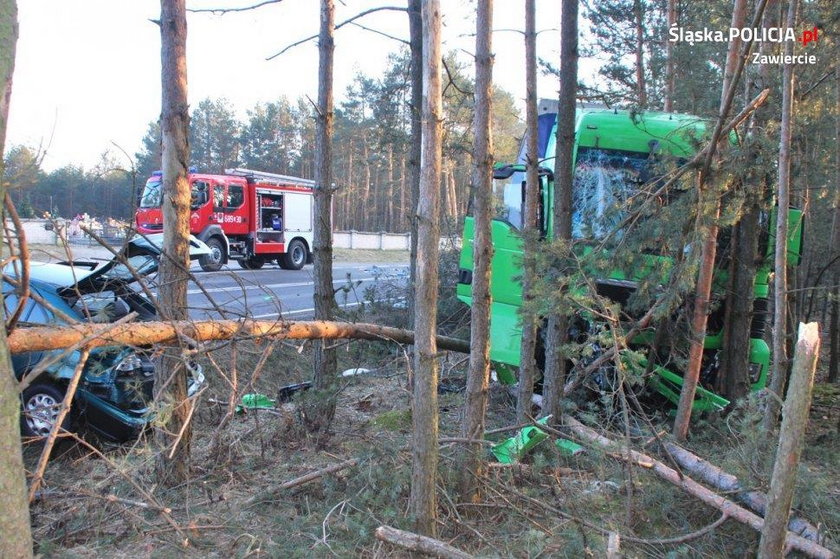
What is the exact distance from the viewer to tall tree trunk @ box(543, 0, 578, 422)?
6547 millimetres

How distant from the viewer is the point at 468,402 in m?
4.66

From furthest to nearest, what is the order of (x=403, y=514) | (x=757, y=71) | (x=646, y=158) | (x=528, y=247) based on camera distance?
(x=646, y=158) → (x=757, y=71) → (x=528, y=247) → (x=403, y=514)

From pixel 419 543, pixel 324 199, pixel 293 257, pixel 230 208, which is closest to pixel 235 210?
pixel 230 208

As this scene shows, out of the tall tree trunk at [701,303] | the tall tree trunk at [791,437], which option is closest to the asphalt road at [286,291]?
the tall tree trunk at [791,437]

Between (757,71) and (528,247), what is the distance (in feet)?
11.4

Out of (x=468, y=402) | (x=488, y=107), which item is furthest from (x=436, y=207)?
(x=468, y=402)

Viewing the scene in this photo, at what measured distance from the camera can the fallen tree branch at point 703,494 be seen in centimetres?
407

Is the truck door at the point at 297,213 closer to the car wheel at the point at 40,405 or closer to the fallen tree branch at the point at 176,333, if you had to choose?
the car wheel at the point at 40,405

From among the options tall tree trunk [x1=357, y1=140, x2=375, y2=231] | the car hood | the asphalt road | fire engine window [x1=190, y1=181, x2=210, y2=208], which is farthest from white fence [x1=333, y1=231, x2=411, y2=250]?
the car hood

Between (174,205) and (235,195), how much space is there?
1798 cm

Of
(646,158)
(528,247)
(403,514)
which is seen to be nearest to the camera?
(403,514)

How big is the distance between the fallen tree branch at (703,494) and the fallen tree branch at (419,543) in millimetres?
1543

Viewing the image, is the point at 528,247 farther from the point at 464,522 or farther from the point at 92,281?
the point at 92,281

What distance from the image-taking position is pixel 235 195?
22.3m
